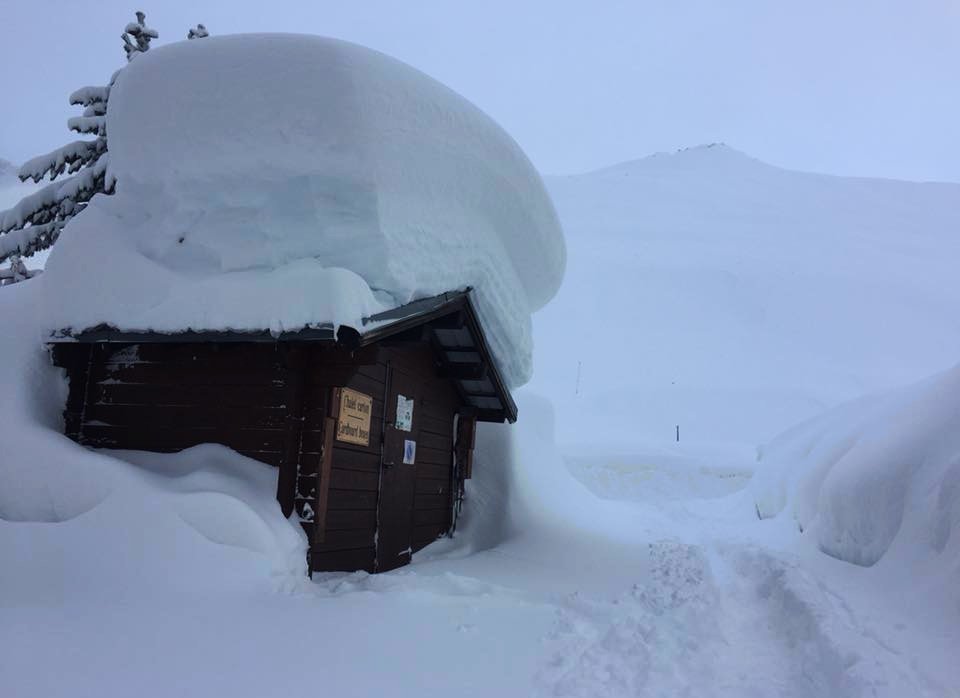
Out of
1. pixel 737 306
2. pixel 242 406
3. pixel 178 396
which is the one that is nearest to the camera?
pixel 242 406

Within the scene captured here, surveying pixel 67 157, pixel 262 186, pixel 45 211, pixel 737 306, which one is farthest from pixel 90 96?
pixel 737 306

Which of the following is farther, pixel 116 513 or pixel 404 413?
pixel 404 413

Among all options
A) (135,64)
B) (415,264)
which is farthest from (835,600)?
(135,64)

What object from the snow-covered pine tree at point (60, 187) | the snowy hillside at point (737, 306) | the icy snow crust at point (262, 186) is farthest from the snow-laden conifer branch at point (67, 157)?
the snowy hillside at point (737, 306)

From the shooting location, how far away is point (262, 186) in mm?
7695

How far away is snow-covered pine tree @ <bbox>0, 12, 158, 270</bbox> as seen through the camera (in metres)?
13.2

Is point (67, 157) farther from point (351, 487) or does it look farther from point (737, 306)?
point (737, 306)

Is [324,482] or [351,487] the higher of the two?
[324,482]

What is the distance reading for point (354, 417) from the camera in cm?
698

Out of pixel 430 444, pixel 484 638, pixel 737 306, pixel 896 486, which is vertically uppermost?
pixel 737 306

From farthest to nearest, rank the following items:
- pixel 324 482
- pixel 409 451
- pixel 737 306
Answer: pixel 737 306 < pixel 409 451 < pixel 324 482

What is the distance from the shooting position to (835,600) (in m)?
6.30

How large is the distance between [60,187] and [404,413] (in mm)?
9858

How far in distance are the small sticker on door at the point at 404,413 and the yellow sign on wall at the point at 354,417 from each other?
827 mm
